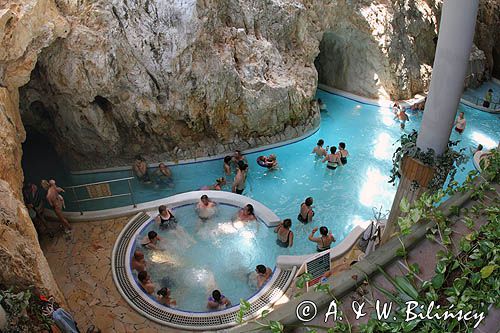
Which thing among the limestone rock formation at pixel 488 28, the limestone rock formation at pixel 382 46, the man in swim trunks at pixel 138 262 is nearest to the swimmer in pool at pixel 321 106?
the limestone rock formation at pixel 382 46

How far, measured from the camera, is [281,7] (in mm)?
12961

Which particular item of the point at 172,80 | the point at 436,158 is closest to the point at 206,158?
the point at 172,80

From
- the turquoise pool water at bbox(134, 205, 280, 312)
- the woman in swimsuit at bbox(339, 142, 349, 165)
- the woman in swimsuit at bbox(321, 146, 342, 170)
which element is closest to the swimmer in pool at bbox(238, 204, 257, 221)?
the turquoise pool water at bbox(134, 205, 280, 312)

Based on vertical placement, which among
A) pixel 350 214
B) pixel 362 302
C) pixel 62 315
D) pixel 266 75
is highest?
pixel 362 302

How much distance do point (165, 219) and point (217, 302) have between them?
8.66 ft

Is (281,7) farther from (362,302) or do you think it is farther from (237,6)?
(362,302)

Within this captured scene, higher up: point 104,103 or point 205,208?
point 104,103

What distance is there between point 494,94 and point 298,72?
11.2 metres

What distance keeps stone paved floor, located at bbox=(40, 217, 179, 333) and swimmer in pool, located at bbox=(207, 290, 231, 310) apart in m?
0.92

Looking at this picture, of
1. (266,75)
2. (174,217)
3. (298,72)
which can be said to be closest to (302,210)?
(174,217)

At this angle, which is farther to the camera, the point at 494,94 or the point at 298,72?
the point at 494,94

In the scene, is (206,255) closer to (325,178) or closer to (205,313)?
(205,313)

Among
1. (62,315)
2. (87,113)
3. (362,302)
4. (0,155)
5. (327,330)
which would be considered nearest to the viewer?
(327,330)

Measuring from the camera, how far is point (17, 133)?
8180 mm
